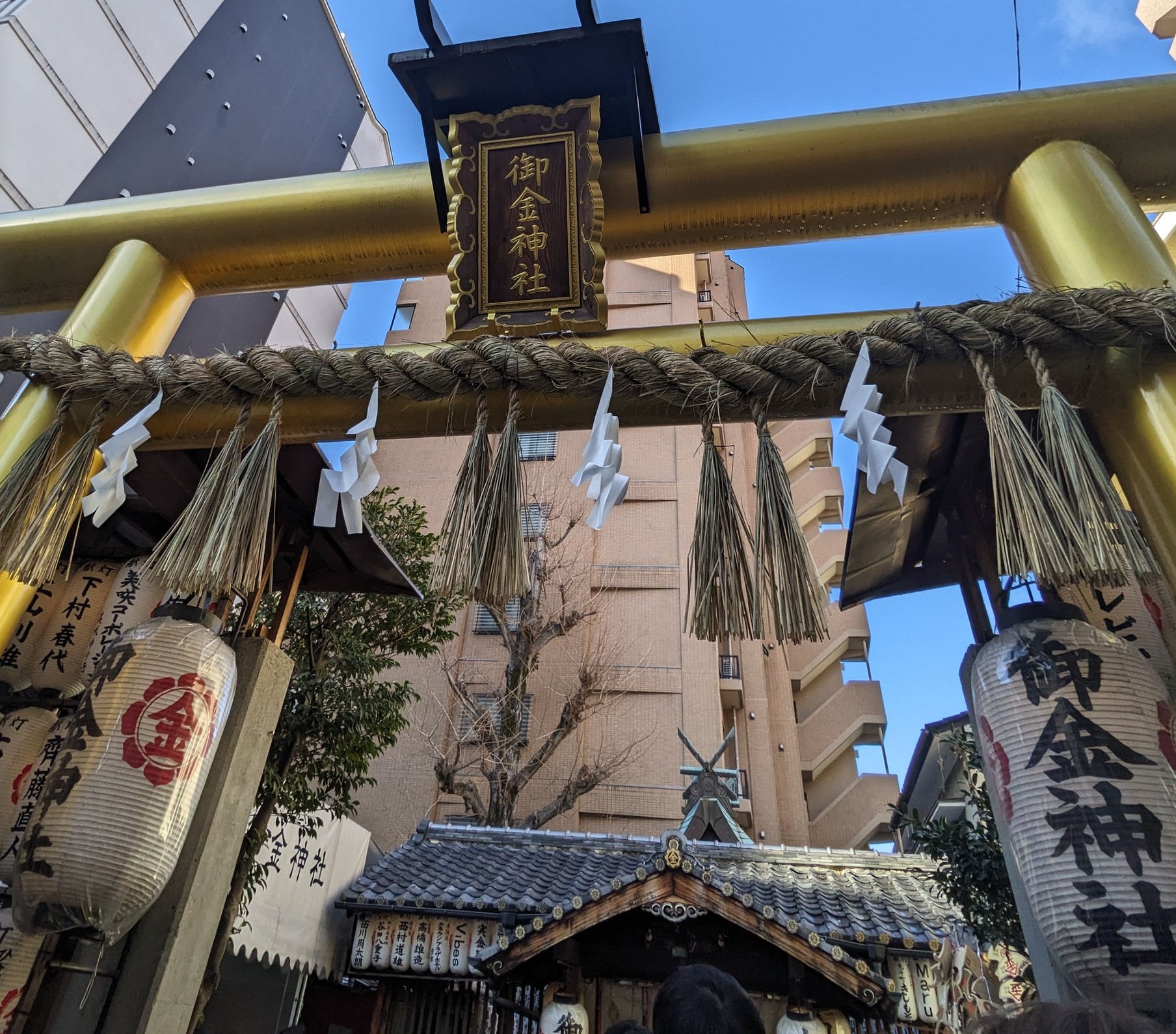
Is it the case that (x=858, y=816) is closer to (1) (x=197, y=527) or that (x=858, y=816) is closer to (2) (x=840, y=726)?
(2) (x=840, y=726)

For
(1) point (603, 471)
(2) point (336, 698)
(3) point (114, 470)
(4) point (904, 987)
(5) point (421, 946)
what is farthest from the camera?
(5) point (421, 946)

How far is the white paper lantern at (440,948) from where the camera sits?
7.30m

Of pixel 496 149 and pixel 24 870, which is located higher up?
pixel 496 149

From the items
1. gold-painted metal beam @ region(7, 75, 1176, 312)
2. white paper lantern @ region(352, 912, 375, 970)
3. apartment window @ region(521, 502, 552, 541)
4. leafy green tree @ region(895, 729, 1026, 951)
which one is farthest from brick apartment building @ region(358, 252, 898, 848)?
gold-painted metal beam @ region(7, 75, 1176, 312)

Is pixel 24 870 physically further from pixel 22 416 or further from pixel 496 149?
pixel 496 149

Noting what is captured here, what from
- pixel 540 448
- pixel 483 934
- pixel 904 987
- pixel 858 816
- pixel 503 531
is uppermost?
pixel 540 448

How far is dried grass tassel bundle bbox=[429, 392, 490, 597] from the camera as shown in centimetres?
188

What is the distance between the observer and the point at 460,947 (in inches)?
291

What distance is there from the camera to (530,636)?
12141 mm

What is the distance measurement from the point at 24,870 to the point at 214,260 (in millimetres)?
2539

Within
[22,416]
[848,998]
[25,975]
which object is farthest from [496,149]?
[848,998]

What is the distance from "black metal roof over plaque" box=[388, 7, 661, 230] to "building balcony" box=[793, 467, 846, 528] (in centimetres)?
1604

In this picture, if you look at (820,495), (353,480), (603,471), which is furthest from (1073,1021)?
(820,495)

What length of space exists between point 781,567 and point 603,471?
53 centimetres
